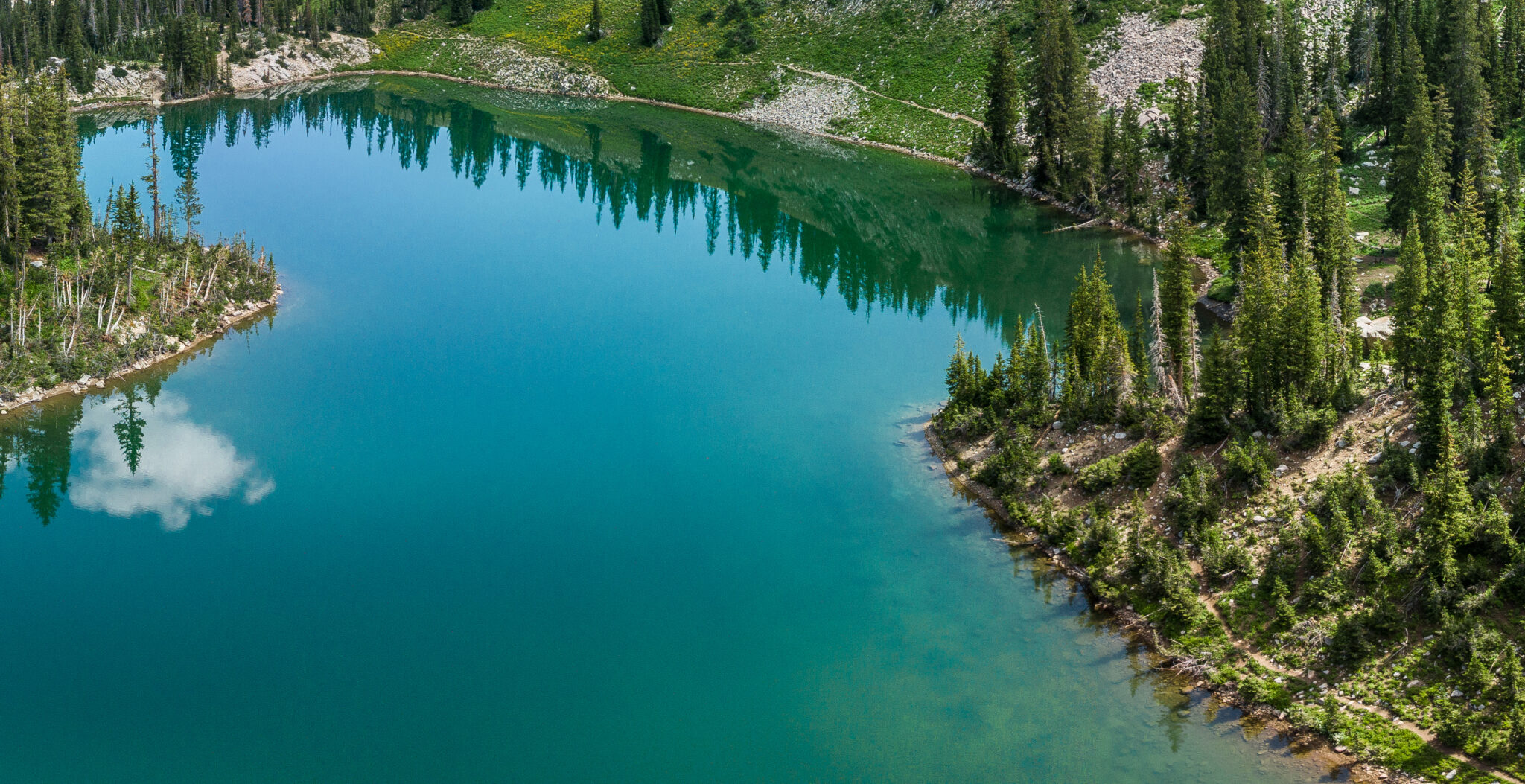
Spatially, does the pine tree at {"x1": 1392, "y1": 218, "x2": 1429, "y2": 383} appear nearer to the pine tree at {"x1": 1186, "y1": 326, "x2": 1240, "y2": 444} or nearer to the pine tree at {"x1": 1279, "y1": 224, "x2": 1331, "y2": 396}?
the pine tree at {"x1": 1279, "y1": 224, "x2": 1331, "y2": 396}

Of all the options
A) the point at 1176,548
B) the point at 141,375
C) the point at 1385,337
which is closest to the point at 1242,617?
the point at 1176,548

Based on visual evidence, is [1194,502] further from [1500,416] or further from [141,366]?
[141,366]

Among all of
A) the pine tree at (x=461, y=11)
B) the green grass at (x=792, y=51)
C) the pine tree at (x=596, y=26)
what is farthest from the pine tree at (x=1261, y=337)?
the pine tree at (x=461, y=11)

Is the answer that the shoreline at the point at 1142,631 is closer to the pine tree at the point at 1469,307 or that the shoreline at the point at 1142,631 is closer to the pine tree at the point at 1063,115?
the pine tree at the point at 1469,307

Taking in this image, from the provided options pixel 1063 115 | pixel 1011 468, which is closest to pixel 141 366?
pixel 1011 468

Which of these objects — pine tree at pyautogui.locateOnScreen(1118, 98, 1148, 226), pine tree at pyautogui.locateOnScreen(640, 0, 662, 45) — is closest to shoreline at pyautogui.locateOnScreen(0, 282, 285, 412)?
pine tree at pyautogui.locateOnScreen(1118, 98, 1148, 226)

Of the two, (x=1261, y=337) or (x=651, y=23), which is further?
(x=651, y=23)

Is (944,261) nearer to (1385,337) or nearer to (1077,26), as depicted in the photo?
(1385,337)
